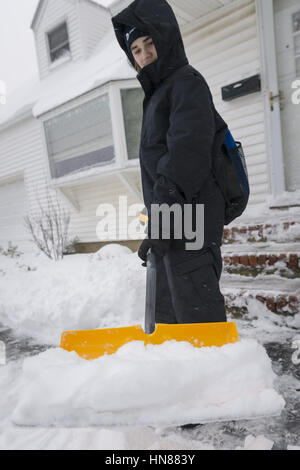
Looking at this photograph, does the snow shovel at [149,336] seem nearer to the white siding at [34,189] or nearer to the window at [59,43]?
the white siding at [34,189]

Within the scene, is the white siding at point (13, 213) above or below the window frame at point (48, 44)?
below

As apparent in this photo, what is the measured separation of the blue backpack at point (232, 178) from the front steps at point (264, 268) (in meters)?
1.39

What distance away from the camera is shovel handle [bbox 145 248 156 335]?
1368mm

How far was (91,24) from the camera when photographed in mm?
9828

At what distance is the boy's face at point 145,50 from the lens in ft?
5.59

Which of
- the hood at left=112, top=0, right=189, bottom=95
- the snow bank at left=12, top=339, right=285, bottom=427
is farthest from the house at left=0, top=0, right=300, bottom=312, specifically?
the hood at left=112, top=0, right=189, bottom=95

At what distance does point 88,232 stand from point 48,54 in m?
6.67

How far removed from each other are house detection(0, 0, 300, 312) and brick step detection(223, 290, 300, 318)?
11 cm

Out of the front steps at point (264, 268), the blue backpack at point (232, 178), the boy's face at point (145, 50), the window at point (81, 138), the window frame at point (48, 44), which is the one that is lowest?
the front steps at point (264, 268)

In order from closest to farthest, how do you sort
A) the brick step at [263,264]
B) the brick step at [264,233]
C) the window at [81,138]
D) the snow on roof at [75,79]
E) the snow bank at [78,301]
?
the brick step at [263,264] < the brick step at [264,233] < the snow bank at [78,301] < the snow on roof at [75,79] < the window at [81,138]

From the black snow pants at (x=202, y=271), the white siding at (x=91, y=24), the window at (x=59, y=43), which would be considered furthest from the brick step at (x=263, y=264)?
the window at (x=59, y=43)

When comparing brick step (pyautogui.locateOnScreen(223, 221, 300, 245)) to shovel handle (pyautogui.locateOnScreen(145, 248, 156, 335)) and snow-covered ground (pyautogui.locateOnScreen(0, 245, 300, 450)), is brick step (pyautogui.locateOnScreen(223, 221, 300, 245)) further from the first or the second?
shovel handle (pyautogui.locateOnScreen(145, 248, 156, 335))

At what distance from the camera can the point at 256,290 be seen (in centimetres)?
285
